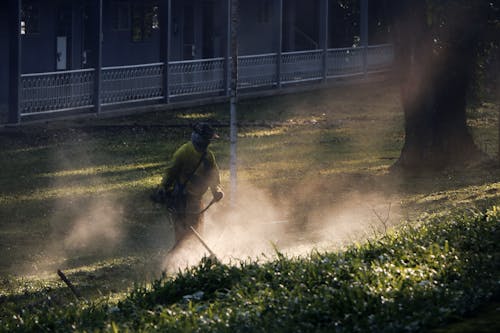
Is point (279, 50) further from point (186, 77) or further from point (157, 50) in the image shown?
point (157, 50)

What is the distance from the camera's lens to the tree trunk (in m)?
19.8

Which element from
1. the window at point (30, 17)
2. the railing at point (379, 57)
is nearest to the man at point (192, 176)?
the window at point (30, 17)

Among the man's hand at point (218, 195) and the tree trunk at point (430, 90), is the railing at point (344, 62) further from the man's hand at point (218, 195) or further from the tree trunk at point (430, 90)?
the man's hand at point (218, 195)

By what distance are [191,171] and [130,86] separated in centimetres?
1454

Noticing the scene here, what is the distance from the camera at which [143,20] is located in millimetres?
31406

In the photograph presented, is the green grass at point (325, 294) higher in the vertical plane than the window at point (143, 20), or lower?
lower

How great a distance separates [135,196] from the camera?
18312mm

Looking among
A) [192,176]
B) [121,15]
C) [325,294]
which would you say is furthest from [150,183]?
[121,15]

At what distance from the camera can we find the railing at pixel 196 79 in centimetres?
2816

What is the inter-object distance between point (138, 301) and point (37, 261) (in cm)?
550

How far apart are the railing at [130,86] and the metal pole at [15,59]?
3.19 meters

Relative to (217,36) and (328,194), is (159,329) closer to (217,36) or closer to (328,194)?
(328,194)

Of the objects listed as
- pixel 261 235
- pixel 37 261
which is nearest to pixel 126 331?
pixel 37 261

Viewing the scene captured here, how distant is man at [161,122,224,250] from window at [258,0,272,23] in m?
23.9
